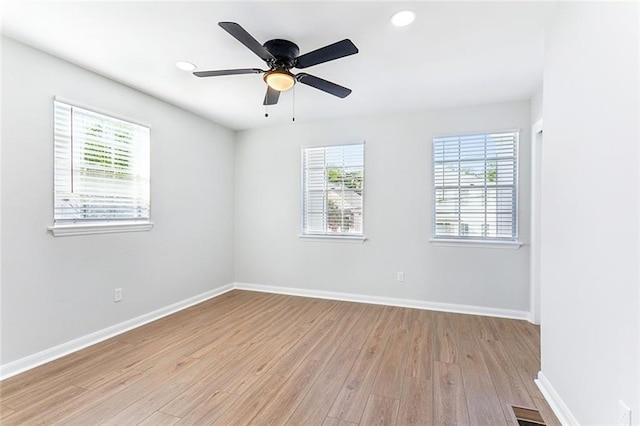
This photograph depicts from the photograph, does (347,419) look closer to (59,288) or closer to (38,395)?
(38,395)

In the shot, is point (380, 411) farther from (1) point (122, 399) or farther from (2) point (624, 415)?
(1) point (122, 399)

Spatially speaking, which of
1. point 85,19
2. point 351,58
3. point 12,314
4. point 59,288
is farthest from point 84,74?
point 351,58

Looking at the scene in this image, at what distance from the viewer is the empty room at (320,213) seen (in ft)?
5.55

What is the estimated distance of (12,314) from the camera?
233 centimetres

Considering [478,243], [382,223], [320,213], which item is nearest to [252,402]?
[382,223]

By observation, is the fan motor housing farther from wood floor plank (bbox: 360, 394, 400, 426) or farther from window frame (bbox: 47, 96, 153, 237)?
wood floor plank (bbox: 360, 394, 400, 426)

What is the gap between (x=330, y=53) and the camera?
2031mm

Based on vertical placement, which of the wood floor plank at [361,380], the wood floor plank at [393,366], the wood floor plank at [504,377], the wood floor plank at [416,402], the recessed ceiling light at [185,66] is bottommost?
the wood floor plank at [361,380]

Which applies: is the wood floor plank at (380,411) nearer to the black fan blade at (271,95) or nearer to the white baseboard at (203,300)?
the white baseboard at (203,300)

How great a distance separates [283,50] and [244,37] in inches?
18.3

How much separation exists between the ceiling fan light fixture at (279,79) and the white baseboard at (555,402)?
2.83 metres

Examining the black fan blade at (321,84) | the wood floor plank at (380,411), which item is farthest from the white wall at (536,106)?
the wood floor plank at (380,411)

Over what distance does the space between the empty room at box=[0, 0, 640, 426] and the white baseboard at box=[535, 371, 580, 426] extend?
0.03 meters

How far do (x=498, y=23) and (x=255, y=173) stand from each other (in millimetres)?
3679
